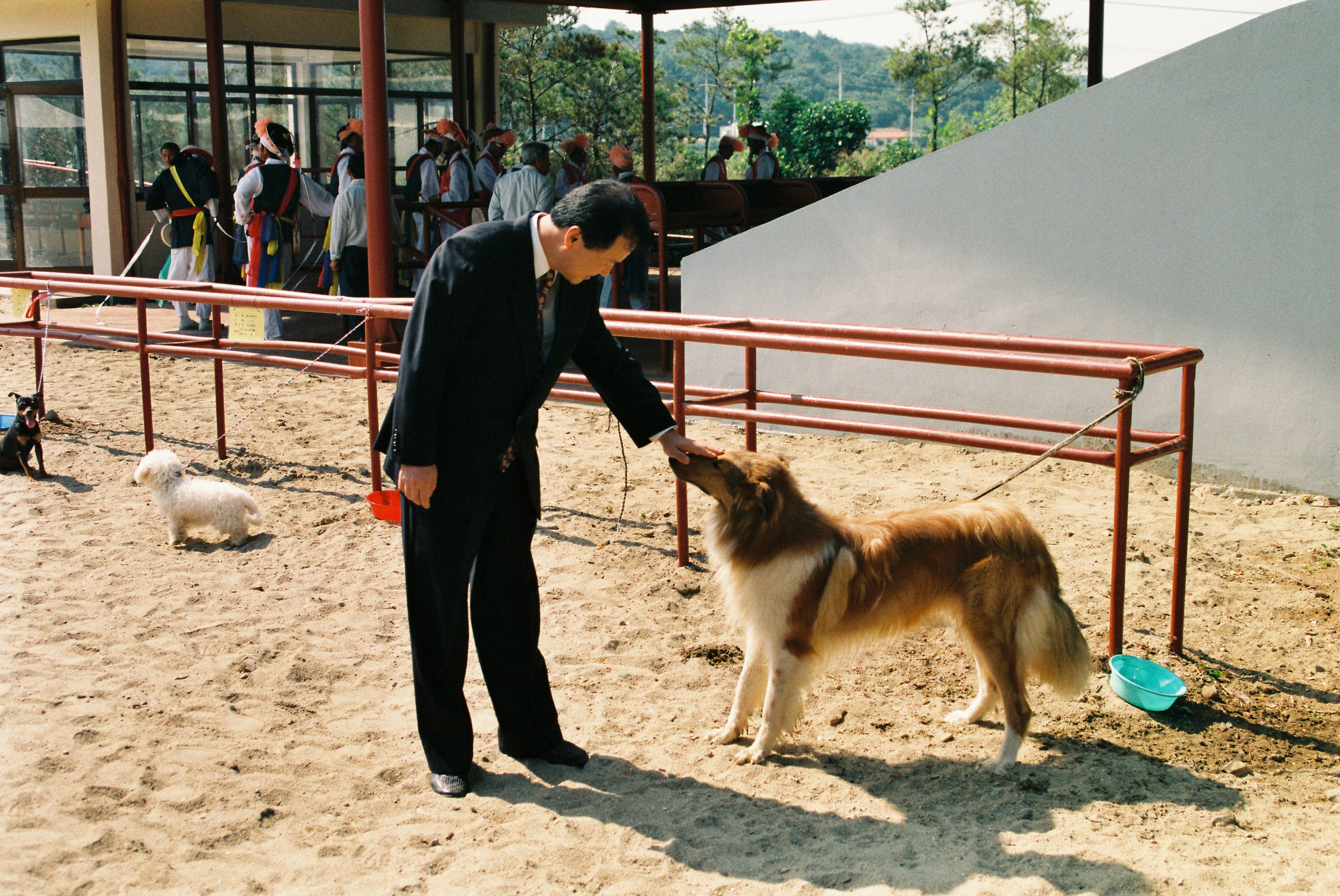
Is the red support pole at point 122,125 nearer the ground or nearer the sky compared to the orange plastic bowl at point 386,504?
nearer the sky

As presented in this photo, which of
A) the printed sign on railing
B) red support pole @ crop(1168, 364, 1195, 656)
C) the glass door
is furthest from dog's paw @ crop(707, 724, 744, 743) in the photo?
the glass door

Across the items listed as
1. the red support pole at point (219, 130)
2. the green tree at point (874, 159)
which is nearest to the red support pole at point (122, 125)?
the red support pole at point (219, 130)

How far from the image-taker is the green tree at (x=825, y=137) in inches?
1570

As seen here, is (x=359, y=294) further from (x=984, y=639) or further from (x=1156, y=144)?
(x=984, y=639)

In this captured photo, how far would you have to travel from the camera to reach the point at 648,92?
16.0 metres

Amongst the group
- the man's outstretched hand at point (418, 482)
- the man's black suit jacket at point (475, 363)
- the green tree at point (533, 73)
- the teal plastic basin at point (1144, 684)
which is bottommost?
the teal plastic basin at point (1144, 684)

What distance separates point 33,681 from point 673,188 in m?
8.88

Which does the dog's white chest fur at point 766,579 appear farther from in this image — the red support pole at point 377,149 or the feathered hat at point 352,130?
the feathered hat at point 352,130

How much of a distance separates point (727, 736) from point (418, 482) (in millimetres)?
1371

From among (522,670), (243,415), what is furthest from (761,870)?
(243,415)

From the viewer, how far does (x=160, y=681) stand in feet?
13.7

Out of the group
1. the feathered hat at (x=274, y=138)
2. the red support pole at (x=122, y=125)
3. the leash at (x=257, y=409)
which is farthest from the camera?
the red support pole at (x=122, y=125)

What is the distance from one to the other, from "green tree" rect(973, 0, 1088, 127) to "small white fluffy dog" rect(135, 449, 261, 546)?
140 ft

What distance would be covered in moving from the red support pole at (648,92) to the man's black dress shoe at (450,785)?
12.6 m
